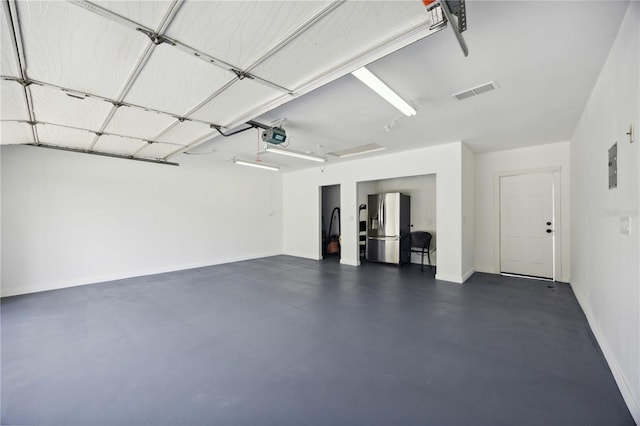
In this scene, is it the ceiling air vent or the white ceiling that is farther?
the ceiling air vent

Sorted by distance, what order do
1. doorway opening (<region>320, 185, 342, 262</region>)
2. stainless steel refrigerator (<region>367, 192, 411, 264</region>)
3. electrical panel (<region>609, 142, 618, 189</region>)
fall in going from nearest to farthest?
1. electrical panel (<region>609, 142, 618, 189</region>)
2. stainless steel refrigerator (<region>367, 192, 411, 264</region>)
3. doorway opening (<region>320, 185, 342, 262</region>)

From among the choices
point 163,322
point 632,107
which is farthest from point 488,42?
point 163,322

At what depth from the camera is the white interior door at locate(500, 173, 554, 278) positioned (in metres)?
5.03

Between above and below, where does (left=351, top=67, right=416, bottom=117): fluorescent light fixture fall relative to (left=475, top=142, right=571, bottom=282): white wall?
above

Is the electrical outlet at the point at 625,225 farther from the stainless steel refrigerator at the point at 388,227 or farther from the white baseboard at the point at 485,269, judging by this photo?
the stainless steel refrigerator at the point at 388,227

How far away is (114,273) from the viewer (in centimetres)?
532

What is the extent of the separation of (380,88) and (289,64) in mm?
923

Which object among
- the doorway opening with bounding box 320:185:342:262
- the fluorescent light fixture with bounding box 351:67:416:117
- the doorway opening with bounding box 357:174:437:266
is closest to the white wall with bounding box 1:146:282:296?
the doorway opening with bounding box 320:185:342:262

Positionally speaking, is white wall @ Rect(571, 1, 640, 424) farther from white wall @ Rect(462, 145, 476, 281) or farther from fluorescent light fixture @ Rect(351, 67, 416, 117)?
white wall @ Rect(462, 145, 476, 281)

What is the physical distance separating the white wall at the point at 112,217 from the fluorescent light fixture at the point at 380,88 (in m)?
4.84

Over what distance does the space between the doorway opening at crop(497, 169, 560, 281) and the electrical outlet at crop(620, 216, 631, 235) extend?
3794 mm

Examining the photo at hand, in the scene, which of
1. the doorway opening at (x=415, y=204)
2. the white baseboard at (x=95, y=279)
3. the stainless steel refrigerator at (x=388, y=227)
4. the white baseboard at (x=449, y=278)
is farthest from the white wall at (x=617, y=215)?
the white baseboard at (x=95, y=279)

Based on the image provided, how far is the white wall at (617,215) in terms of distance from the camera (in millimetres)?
1650

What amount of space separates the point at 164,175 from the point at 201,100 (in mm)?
4254
